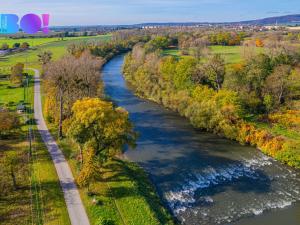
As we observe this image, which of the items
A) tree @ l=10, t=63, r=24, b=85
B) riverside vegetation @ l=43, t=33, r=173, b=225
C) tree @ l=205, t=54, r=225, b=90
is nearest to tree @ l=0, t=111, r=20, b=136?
riverside vegetation @ l=43, t=33, r=173, b=225

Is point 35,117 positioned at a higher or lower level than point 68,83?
lower

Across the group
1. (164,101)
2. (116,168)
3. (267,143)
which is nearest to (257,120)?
→ (267,143)

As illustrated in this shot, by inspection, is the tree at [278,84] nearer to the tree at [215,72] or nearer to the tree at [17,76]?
the tree at [215,72]

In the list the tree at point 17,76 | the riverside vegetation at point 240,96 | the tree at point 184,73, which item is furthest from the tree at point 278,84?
the tree at point 17,76

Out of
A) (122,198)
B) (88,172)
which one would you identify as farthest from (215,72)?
(88,172)

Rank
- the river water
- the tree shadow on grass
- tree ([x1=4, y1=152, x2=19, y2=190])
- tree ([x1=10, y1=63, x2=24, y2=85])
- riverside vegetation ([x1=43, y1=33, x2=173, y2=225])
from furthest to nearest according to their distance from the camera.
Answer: tree ([x1=10, y1=63, x2=24, y2=85]) → tree ([x1=4, y1=152, x2=19, y2=190]) → the river water → the tree shadow on grass → riverside vegetation ([x1=43, y1=33, x2=173, y2=225])

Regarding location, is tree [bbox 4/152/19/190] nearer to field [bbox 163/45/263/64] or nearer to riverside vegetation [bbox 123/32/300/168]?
riverside vegetation [bbox 123/32/300/168]

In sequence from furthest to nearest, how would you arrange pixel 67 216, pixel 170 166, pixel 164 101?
pixel 164 101 → pixel 170 166 → pixel 67 216

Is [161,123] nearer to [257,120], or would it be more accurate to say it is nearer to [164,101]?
[164,101]
